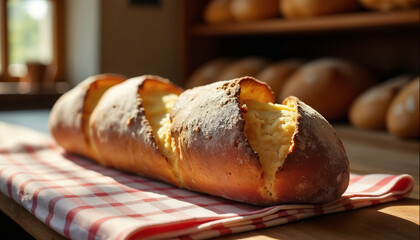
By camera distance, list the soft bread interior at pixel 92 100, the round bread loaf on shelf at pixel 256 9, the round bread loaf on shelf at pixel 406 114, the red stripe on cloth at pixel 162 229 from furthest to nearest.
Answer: the round bread loaf on shelf at pixel 256 9, the round bread loaf on shelf at pixel 406 114, the soft bread interior at pixel 92 100, the red stripe on cloth at pixel 162 229

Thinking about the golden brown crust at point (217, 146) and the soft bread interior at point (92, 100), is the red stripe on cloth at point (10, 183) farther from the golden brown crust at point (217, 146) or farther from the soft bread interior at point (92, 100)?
the golden brown crust at point (217, 146)

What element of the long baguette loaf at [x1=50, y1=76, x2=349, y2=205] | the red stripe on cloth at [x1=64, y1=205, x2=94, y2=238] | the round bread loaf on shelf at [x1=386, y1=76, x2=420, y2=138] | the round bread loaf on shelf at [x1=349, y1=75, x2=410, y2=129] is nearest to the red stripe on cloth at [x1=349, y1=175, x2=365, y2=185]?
the long baguette loaf at [x1=50, y1=76, x2=349, y2=205]

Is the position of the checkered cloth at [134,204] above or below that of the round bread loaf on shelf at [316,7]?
below

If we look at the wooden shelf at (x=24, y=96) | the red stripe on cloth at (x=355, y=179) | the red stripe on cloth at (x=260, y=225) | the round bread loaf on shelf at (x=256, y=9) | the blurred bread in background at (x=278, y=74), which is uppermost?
the round bread loaf on shelf at (x=256, y=9)

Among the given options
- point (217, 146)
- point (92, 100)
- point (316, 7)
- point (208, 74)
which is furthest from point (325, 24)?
point (217, 146)

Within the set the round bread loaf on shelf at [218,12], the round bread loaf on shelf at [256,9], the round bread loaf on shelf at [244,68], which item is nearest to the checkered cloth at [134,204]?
the round bread loaf on shelf at [244,68]

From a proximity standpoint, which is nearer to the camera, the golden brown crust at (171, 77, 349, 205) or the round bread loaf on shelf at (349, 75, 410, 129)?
the golden brown crust at (171, 77, 349, 205)

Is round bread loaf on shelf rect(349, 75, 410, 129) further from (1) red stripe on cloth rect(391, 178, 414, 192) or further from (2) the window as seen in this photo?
(2) the window

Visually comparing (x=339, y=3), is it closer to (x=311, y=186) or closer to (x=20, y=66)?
(x=311, y=186)
